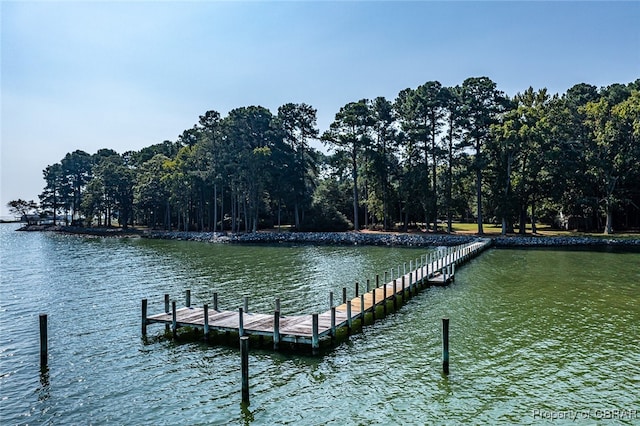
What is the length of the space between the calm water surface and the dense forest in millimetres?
31881

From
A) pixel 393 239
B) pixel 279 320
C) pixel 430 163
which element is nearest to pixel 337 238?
pixel 393 239

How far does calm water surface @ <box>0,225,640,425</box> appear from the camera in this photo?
12133 mm

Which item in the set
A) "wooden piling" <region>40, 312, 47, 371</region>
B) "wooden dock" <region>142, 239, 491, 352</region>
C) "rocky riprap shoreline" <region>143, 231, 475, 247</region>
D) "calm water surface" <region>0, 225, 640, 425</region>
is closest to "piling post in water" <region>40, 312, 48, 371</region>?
"wooden piling" <region>40, 312, 47, 371</region>

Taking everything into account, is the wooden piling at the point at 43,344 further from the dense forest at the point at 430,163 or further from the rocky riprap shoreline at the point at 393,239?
the dense forest at the point at 430,163

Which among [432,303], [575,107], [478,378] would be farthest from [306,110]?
[478,378]

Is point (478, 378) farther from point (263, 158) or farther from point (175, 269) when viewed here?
point (263, 158)

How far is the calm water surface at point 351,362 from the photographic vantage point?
1213cm

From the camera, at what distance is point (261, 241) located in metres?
64.4

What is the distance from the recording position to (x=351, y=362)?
1554 cm

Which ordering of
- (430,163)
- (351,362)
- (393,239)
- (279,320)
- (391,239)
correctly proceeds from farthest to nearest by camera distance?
1. (430,163)
2. (391,239)
3. (393,239)
4. (279,320)
5. (351,362)

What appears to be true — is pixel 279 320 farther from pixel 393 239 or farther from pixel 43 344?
pixel 393 239

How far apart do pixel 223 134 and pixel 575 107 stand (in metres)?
54.3

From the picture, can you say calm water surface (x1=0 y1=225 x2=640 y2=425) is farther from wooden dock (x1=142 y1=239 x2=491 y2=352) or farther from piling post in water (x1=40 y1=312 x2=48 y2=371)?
wooden dock (x1=142 y1=239 x2=491 y2=352)

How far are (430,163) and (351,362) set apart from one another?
189ft
